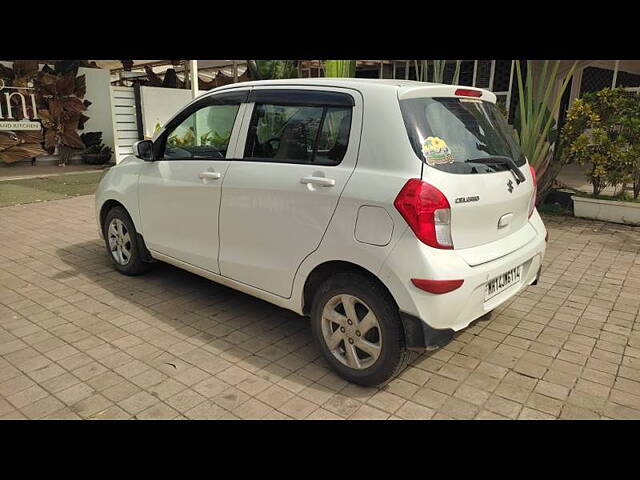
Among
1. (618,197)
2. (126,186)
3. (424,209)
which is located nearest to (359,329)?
(424,209)

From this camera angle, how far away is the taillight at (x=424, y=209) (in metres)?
2.66

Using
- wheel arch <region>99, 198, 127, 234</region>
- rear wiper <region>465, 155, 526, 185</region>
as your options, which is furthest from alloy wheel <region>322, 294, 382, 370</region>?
wheel arch <region>99, 198, 127, 234</region>

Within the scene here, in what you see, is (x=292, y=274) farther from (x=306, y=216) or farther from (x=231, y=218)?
(x=231, y=218)

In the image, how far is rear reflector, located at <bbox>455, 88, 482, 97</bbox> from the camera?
3.18m

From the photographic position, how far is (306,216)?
3129mm

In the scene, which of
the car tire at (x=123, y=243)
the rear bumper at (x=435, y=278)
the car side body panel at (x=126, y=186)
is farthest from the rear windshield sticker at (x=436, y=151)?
the car tire at (x=123, y=243)

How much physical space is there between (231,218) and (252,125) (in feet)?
2.32

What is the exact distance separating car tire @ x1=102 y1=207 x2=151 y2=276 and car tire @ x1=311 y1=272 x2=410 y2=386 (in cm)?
237

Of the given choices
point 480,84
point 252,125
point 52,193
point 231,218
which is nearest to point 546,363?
point 231,218

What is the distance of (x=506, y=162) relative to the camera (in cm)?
321

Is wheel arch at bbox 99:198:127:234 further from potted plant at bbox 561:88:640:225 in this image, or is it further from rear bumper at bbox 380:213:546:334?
potted plant at bbox 561:88:640:225

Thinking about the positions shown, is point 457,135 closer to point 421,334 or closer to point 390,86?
point 390,86

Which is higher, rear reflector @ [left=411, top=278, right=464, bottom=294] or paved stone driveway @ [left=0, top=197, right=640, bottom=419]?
rear reflector @ [left=411, top=278, right=464, bottom=294]

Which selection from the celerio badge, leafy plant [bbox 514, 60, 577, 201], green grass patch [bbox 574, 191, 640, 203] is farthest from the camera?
leafy plant [bbox 514, 60, 577, 201]
